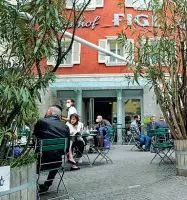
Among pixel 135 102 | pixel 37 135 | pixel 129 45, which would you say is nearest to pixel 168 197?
pixel 37 135

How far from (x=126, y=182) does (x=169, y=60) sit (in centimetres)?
264

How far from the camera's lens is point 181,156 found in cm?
626

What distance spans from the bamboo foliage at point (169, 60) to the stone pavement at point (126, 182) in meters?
1.03

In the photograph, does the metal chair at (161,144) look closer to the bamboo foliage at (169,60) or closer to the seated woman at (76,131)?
the bamboo foliage at (169,60)

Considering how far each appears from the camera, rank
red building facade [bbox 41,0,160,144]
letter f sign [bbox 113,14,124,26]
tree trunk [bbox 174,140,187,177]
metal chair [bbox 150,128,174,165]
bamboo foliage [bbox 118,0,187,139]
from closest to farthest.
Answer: tree trunk [bbox 174,140,187,177] < bamboo foliage [bbox 118,0,187,139] < metal chair [bbox 150,128,174,165] < red building facade [bbox 41,0,160,144] < letter f sign [bbox 113,14,124,26]

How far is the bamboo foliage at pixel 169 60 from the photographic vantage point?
21.4 ft

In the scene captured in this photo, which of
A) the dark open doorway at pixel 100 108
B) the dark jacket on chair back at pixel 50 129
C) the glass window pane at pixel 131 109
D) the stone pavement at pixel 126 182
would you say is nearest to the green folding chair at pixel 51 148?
the dark jacket on chair back at pixel 50 129

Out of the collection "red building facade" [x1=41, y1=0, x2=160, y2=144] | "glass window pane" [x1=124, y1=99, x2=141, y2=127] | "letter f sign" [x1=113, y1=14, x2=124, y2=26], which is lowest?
"glass window pane" [x1=124, y1=99, x2=141, y2=127]

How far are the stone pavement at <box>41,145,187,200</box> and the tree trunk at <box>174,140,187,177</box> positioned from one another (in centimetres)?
18

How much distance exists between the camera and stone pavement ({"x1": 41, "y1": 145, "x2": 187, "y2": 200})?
493cm

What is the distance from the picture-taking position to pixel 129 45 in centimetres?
718

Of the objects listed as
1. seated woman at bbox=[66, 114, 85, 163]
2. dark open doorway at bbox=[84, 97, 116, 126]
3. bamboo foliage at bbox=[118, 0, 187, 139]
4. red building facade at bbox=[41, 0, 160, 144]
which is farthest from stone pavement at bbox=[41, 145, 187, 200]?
dark open doorway at bbox=[84, 97, 116, 126]

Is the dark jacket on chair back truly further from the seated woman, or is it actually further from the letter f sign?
the letter f sign

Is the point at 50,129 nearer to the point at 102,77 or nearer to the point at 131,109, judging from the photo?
the point at 102,77
